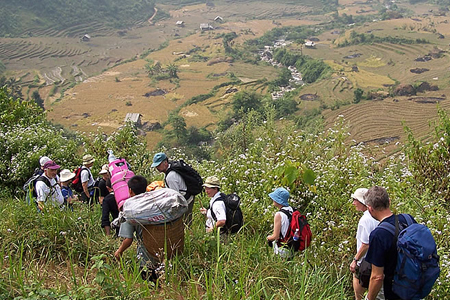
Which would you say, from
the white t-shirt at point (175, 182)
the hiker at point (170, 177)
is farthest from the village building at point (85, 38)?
the white t-shirt at point (175, 182)

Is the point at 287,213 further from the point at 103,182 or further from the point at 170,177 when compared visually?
the point at 103,182

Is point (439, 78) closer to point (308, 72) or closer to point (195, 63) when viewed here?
point (308, 72)

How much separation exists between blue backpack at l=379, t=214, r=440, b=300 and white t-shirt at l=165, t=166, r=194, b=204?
1.96 meters

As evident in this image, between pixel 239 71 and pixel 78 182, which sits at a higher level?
pixel 78 182

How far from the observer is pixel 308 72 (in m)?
51.6

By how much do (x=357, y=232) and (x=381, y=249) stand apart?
508mm

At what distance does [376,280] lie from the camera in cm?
Result: 249

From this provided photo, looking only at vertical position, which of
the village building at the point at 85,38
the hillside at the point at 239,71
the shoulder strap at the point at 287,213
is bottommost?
the hillside at the point at 239,71

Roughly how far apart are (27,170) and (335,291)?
480cm

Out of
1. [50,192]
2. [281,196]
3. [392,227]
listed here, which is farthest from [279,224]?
[50,192]

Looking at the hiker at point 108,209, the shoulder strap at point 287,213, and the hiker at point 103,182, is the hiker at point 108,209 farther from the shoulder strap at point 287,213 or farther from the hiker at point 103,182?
the shoulder strap at point 287,213

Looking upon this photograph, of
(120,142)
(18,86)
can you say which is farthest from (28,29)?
(120,142)

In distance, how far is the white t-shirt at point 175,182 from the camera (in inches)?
145

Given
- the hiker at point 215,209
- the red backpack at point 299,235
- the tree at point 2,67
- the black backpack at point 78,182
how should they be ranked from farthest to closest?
the tree at point 2,67 → the black backpack at point 78,182 → the hiker at point 215,209 → the red backpack at point 299,235
